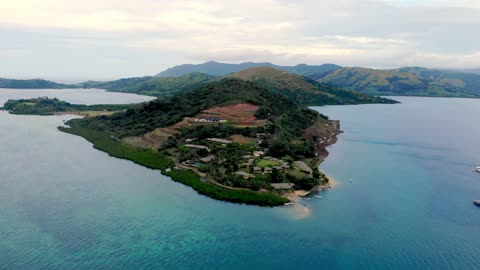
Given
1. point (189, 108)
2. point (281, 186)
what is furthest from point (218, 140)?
point (189, 108)

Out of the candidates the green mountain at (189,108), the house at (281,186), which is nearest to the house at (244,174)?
the house at (281,186)

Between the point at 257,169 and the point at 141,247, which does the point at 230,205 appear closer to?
the point at 257,169

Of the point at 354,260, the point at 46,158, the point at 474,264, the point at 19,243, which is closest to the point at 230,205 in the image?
the point at 354,260

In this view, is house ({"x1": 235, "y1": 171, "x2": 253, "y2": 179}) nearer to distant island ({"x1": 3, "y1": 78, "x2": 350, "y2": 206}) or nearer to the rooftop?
distant island ({"x1": 3, "y1": 78, "x2": 350, "y2": 206})

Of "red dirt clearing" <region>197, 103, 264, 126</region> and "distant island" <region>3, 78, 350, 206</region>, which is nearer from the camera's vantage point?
"distant island" <region>3, 78, 350, 206</region>

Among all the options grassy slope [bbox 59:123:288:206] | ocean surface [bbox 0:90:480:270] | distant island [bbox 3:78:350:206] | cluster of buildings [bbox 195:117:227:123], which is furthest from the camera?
cluster of buildings [bbox 195:117:227:123]

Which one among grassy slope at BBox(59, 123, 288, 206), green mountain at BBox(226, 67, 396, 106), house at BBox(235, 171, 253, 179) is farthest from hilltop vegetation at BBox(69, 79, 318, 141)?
green mountain at BBox(226, 67, 396, 106)

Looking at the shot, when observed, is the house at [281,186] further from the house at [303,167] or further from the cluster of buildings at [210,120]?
the cluster of buildings at [210,120]
